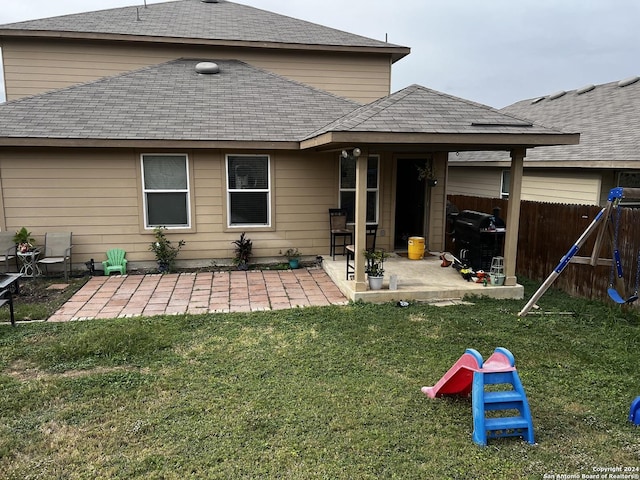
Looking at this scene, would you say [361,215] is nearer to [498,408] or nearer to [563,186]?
[498,408]

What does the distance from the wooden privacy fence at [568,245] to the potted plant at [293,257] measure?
4345mm

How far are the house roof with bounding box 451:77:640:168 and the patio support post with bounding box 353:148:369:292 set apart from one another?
3.24 m

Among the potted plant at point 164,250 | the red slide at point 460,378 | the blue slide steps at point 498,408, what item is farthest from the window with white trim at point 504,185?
the blue slide steps at point 498,408

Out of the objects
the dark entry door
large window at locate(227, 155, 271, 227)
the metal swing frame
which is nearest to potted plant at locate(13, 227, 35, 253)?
large window at locate(227, 155, 271, 227)

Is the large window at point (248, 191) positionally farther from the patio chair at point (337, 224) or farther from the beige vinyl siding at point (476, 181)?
the beige vinyl siding at point (476, 181)

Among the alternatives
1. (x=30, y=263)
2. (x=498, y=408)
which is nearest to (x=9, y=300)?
(x=30, y=263)

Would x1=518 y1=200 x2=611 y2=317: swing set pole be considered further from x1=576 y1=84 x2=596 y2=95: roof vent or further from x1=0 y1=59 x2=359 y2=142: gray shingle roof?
x1=576 y1=84 x2=596 y2=95: roof vent

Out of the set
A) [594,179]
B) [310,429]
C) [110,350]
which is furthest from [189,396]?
[594,179]

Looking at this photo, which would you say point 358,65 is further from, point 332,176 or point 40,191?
point 40,191

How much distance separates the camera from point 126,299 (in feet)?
23.3

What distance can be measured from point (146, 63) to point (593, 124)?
10918mm

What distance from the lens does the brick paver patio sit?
260 inches

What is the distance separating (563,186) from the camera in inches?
400

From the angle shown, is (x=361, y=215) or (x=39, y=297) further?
(x=39, y=297)
